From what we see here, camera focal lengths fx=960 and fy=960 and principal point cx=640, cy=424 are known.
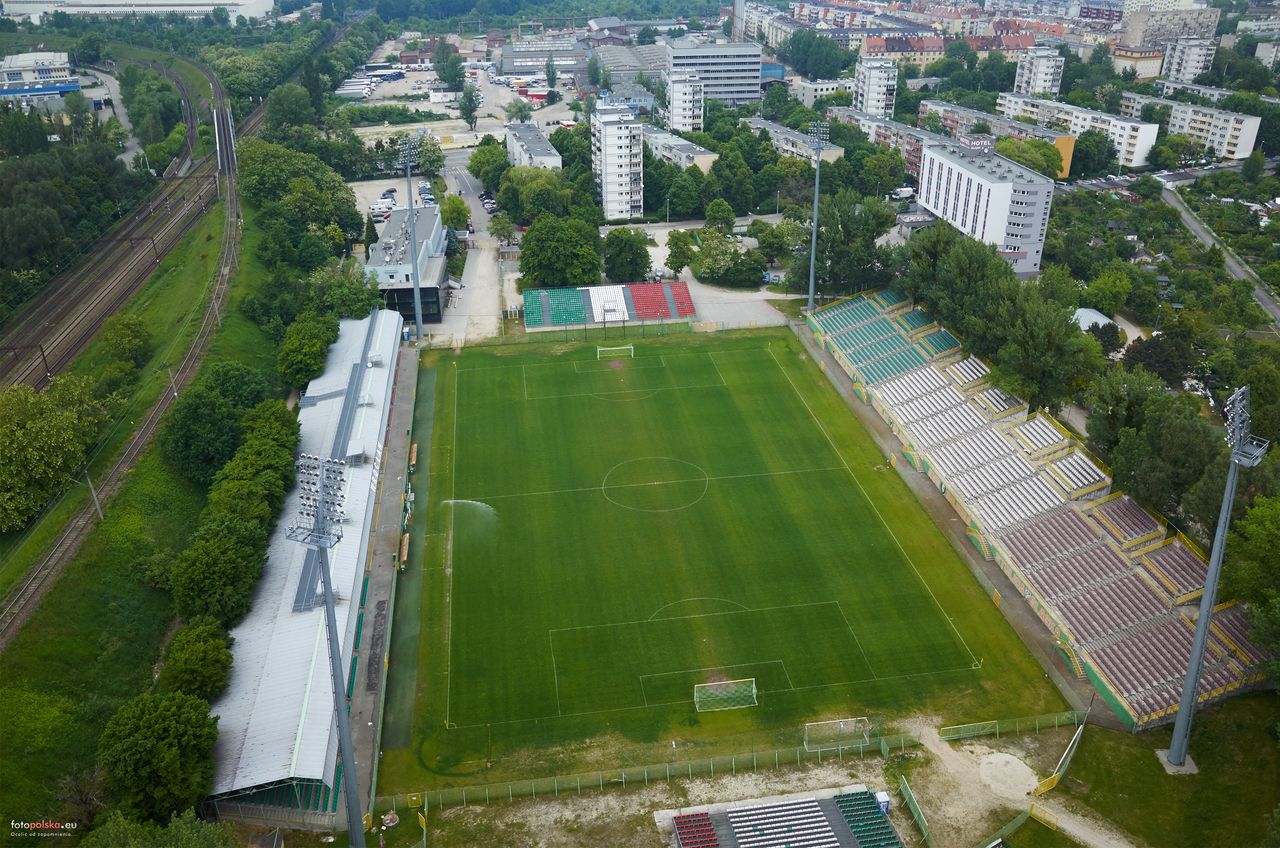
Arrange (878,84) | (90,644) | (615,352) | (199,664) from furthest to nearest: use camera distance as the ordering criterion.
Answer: (878,84), (615,352), (90,644), (199,664)

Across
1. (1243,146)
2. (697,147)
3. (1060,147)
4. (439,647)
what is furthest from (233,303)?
(1243,146)

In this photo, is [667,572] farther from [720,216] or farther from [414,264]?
[720,216]

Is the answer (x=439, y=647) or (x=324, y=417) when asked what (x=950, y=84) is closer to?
(x=324, y=417)

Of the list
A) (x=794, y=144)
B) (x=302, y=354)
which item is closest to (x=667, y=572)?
(x=302, y=354)

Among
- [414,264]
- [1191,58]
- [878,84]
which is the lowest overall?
[414,264]

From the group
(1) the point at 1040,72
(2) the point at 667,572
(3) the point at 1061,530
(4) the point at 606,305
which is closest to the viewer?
(2) the point at 667,572

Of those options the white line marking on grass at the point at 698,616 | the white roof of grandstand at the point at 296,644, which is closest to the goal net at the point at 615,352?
the white roof of grandstand at the point at 296,644

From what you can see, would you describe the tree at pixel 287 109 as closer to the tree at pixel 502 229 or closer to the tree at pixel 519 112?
the tree at pixel 519 112
